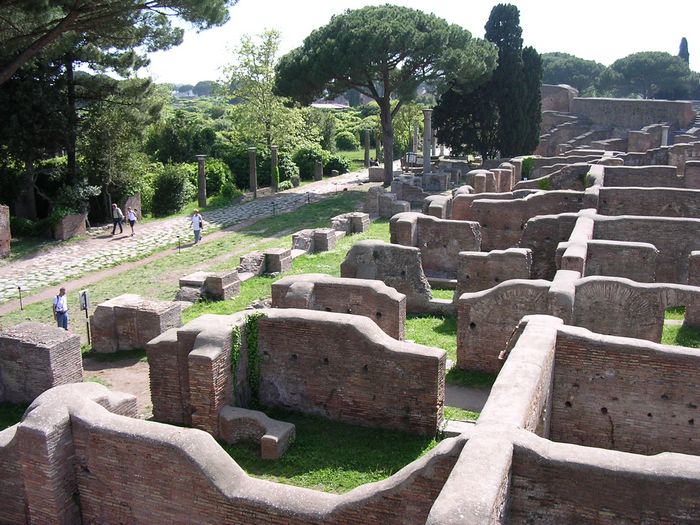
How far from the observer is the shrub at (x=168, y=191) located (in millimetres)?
26281

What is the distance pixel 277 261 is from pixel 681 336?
907 cm

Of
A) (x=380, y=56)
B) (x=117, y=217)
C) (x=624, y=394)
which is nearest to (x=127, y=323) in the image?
(x=624, y=394)

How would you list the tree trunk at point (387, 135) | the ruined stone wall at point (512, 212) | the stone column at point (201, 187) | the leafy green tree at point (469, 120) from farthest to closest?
the leafy green tree at point (469, 120), the tree trunk at point (387, 135), the stone column at point (201, 187), the ruined stone wall at point (512, 212)

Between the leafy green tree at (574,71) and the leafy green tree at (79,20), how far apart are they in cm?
5779

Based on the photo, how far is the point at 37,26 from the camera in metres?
16.6

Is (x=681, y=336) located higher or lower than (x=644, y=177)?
lower

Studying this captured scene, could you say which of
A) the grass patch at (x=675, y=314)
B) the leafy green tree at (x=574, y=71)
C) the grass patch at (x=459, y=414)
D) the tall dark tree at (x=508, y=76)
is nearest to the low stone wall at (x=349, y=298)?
the grass patch at (x=459, y=414)

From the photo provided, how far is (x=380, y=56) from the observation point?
2689cm

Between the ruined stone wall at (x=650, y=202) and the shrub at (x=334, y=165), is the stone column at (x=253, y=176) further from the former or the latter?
the ruined stone wall at (x=650, y=202)

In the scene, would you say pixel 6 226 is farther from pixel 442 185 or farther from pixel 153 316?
pixel 442 185

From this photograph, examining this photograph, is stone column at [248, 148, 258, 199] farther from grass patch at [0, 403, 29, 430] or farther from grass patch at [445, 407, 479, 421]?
grass patch at [445, 407, 479, 421]

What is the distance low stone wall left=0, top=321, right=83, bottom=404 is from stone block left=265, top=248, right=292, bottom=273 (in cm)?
678

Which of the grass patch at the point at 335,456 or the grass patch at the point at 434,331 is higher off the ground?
the grass patch at the point at 434,331

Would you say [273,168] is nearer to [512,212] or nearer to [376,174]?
[376,174]
